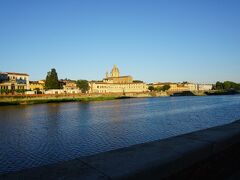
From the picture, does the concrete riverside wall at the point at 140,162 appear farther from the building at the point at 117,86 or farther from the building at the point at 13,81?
the building at the point at 117,86

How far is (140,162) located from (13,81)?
10927cm

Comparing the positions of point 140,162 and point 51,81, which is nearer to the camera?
point 140,162

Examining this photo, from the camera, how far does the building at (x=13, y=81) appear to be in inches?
3900

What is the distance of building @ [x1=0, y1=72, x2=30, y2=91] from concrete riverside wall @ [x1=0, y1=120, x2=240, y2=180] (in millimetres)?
101815

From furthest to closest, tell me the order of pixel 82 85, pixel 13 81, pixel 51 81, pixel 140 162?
pixel 82 85 < pixel 13 81 < pixel 51 81 < pixel 140 162

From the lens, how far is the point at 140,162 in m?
3.21

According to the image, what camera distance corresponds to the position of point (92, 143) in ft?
55.1

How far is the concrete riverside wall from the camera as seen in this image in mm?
2850

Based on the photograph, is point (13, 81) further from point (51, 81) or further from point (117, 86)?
point (117, 86)

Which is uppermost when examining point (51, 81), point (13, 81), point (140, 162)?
point (13, 81)


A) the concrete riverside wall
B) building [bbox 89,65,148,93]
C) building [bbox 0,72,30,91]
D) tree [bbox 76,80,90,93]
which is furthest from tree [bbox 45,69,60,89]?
the concrete riverside wall

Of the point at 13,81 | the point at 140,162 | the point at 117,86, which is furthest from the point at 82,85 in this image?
the point at 140,162

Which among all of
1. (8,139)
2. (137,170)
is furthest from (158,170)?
(8,139)

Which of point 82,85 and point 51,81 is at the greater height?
point 51,81
